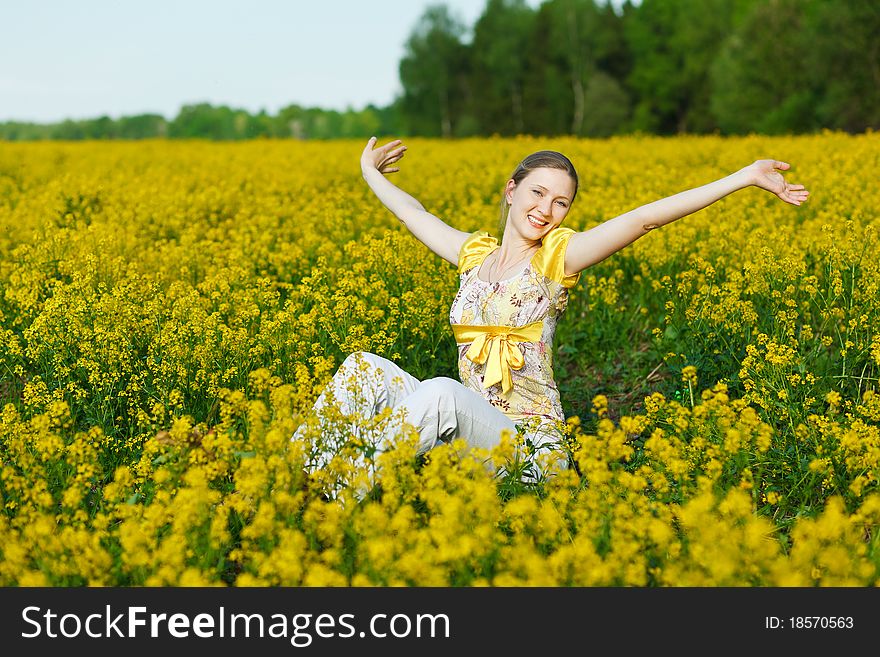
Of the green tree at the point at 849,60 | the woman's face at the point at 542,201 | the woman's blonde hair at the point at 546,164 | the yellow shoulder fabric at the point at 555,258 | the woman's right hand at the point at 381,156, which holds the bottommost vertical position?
the yellow shoulder fabric at the point at 555,258

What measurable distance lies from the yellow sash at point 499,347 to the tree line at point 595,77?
31428 mm

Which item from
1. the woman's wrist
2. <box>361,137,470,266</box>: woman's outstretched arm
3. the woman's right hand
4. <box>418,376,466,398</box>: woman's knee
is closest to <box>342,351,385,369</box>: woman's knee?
<box>418,376,466,398</box>: woman's knee

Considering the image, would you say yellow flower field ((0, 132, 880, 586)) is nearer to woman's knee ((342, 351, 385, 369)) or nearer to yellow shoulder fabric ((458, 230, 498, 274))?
woman's knee ((342, 351, 385, 369))

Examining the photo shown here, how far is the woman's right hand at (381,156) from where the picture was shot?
17.0ft

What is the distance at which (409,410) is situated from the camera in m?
3.66

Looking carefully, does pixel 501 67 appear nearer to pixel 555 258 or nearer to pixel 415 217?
pixel 415 217

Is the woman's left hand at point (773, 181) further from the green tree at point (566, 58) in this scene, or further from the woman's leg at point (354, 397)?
the green tree at point (566, 58)

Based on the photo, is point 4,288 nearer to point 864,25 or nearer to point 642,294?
point 642,294

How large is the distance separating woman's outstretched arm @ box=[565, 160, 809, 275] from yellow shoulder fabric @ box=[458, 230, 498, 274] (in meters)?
0.56

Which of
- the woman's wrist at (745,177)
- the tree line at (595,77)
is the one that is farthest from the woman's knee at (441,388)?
the tree line at (595,77)

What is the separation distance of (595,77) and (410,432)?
43.5 metres

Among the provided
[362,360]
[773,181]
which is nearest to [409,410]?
[362,360]

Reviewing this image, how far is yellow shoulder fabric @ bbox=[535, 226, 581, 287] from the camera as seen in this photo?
4.11 metres

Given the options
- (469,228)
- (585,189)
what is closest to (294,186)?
(585,189)
